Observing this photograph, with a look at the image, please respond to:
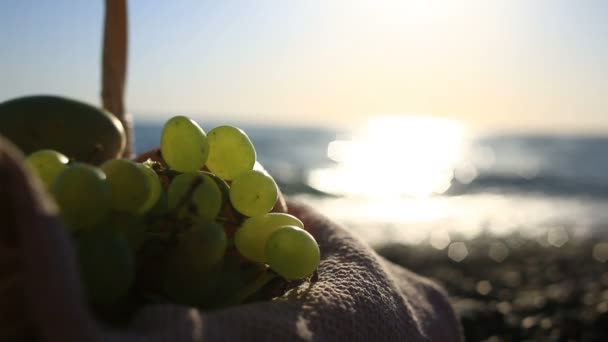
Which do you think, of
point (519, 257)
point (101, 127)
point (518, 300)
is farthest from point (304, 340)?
point (519, 257)

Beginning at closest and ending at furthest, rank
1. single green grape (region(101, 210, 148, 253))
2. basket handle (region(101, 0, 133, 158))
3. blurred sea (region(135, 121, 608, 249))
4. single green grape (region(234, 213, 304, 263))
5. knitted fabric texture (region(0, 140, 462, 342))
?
knitted fabric texture (region(0, 140, 462, 342)), single green grape (region(101, 210, 148, 253)), single green grape (region(234, 213, 304, 263)), basket handle (region(101, 0, 133, 158)), blurred sea (region(135, 121, 608, 249))

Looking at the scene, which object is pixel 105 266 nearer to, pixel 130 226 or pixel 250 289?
pixel 130 226

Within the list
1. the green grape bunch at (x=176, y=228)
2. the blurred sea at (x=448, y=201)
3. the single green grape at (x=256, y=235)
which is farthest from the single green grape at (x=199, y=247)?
the blurred sea at (x=448, y=201)

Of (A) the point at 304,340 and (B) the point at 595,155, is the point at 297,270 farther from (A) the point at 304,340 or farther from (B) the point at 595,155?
(B) the point at 595,155

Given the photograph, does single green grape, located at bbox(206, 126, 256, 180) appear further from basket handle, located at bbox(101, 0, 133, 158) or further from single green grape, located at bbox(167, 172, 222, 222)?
basket handle, located at bbox(101, 0, 133, 158)

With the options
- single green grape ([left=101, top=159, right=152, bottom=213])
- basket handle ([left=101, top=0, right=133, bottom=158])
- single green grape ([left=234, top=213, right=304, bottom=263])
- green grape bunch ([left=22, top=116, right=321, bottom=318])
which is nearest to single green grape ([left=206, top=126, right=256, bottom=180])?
green grape bunch ([left=22, top=116, right=321, bottom=318])

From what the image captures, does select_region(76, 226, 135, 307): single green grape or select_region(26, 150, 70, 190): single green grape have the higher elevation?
select_region(26, 150, 70, 190): single green grape
